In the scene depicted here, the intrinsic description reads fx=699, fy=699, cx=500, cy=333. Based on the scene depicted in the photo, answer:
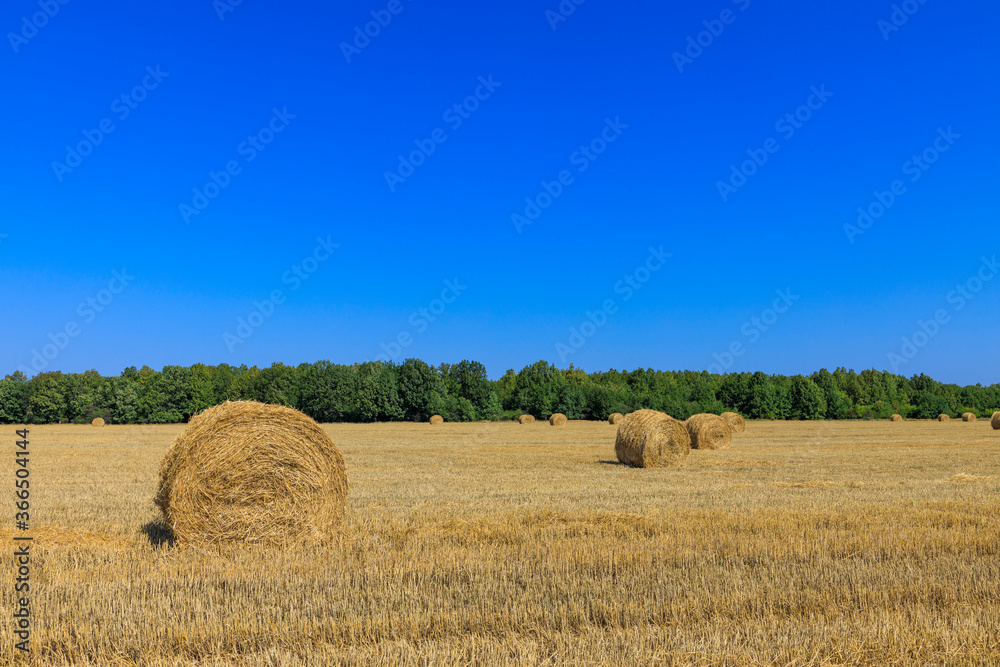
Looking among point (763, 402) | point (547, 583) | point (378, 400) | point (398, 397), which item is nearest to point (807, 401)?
point (763, 402)

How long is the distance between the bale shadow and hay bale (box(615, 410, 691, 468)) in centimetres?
1282

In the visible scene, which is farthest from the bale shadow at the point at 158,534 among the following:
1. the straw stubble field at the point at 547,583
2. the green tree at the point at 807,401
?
the green tree at the point at 807,401

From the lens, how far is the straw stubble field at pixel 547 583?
15.0 ft

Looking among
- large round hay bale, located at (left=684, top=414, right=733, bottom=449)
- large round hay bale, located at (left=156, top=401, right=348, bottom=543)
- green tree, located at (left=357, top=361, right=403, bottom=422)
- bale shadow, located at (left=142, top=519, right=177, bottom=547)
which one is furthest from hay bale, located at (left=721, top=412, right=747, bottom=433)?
bale shadow, located at (left=142, top=519, right=177, bottom=547)

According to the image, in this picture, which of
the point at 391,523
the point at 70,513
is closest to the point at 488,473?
the point at 391,523

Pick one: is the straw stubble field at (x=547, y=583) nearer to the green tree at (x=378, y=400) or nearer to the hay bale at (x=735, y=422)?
the hay bale at (x=735, y=422)

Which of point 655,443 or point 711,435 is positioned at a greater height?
point 655,443

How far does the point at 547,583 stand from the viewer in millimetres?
6160

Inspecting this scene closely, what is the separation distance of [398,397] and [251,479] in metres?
57.1

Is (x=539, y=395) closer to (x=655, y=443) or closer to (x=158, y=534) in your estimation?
(x=655, y=443)

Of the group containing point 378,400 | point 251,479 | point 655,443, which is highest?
point 378,400

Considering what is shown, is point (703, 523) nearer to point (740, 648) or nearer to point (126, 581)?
point (740, 648)

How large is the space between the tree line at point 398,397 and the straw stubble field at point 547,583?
5322 centimetres

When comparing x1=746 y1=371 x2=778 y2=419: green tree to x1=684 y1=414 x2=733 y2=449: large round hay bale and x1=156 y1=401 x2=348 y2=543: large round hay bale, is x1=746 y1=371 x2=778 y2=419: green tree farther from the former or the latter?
x1=156 y1=401 x2=348 y2=543: large round hay bale
